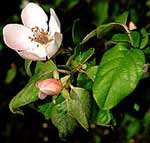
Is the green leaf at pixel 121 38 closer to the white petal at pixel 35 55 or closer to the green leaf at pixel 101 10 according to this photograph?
the white petal at pixel 35 55

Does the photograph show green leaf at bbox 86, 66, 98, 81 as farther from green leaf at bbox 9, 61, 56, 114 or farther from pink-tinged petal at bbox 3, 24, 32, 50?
pink-tinged petal at bbox 3, 24, 32, 50

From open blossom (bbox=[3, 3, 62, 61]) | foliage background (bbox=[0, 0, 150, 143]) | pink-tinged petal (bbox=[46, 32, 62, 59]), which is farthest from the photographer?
foliage background (bbox=[0, 0, 150, 143])

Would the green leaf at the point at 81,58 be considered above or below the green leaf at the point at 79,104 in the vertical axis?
above

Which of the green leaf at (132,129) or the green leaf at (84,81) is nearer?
the green leaf at (84,81)

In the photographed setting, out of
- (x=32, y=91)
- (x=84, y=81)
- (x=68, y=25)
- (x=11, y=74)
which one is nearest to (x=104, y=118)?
(x=84, y=81)

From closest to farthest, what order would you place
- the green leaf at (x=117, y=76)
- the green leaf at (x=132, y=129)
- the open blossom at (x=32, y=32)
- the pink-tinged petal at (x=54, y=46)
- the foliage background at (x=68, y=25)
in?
the green leaf at (x=117, y=76), the pink-tinged petal at (x=54, y=46), the open blossom at (x=32, y=32), the foliage background at (x=68, y=25), the green leaf at (x=132, y=129)

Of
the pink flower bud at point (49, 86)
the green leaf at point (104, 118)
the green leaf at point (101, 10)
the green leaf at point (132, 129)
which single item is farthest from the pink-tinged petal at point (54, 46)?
the green leaf at point (132, 129)

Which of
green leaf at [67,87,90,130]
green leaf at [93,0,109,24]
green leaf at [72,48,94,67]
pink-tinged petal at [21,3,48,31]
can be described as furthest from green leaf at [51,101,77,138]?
green leaf at [93,0,109,24]
